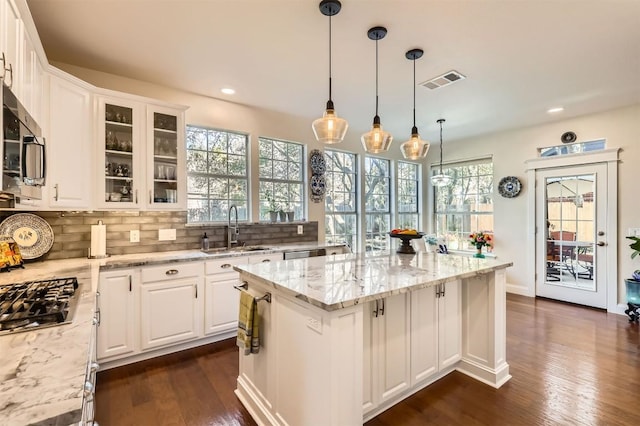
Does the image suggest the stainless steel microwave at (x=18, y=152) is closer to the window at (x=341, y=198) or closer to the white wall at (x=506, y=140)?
the white wall at (x=506, y=140)

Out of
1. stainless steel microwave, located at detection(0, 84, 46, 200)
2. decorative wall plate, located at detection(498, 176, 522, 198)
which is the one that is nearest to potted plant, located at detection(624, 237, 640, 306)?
decorative wall plate, located at detection(498, 176, 522, 198)

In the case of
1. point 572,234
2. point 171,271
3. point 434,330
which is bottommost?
point 434,330

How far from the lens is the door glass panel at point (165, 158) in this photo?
3.06 m

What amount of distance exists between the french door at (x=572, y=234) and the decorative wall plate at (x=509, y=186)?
0.90 feet

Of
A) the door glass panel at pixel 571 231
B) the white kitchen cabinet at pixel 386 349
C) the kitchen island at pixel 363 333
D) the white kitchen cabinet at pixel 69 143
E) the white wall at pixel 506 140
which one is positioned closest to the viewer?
the kitchen island at pixel 363 333

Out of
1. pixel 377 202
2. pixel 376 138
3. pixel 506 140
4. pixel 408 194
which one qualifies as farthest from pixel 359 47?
pixel 408 194

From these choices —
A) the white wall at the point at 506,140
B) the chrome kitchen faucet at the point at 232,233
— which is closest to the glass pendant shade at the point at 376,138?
the white wall at the point at 506,140

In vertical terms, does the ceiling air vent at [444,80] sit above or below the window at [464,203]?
above

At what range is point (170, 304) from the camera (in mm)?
2840

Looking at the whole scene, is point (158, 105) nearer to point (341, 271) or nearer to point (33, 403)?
point (341, 271)

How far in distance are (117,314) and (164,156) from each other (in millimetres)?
1555

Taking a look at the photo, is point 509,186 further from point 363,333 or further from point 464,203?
point 363,333

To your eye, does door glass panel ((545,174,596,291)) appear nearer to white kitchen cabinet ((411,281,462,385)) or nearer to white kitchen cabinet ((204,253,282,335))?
white kitchen cabinet ((411,281,462,385))

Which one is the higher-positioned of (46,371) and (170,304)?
(46,371)
